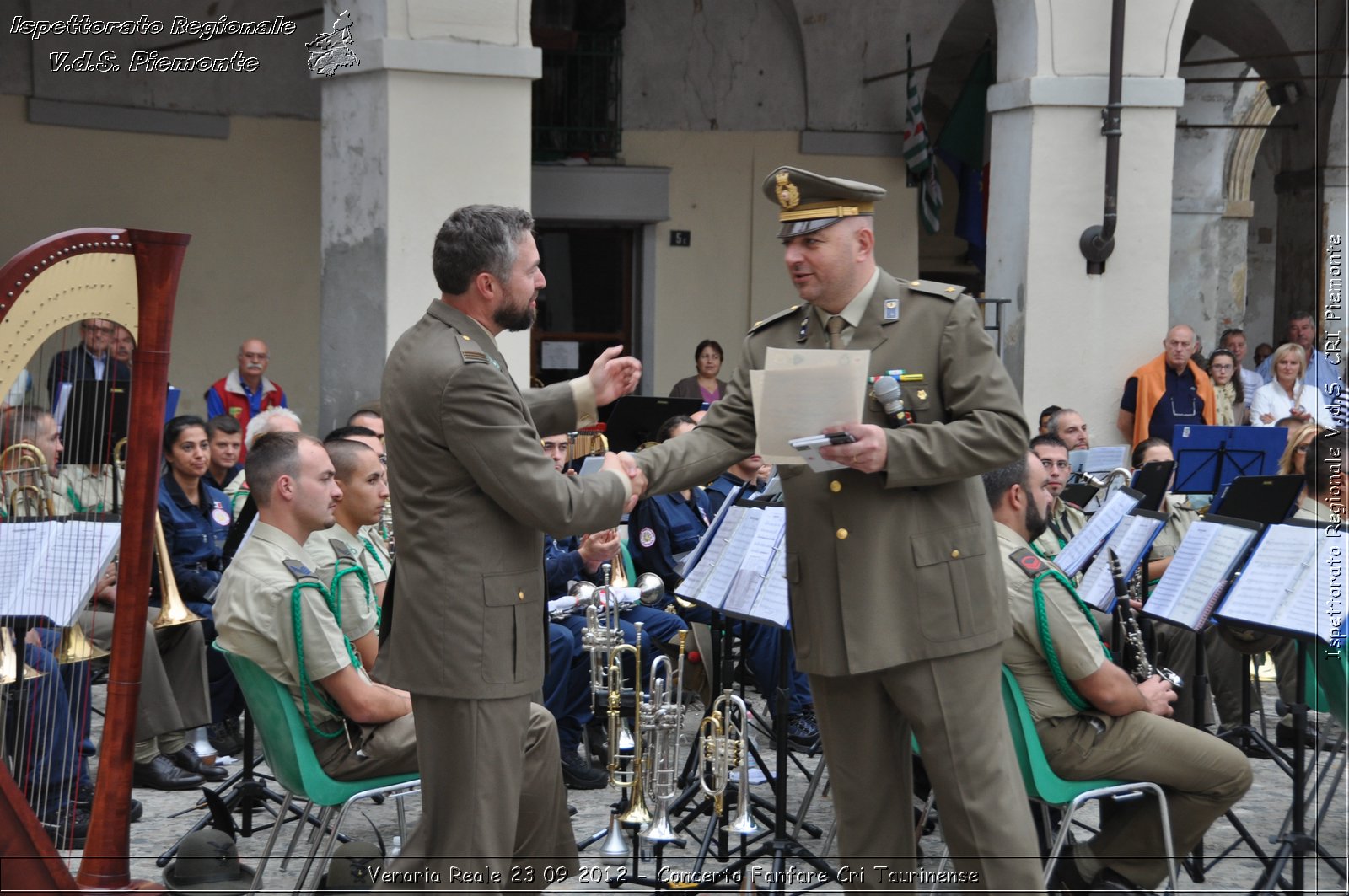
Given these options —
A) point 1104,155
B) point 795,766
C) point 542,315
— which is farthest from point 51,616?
point 542,315

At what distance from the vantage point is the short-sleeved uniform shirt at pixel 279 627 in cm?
420

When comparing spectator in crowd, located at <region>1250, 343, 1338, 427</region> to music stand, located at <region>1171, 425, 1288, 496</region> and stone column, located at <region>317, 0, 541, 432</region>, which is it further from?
stone column, located at <region>317, 0, 541, 432</region>

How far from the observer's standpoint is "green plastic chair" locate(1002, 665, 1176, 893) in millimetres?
4199

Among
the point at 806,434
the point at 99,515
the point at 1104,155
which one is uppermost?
the point at 1104,155

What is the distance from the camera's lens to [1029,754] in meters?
4.19

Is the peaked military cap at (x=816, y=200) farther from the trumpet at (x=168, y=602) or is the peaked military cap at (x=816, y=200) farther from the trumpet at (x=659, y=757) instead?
the trumpet at (x=168, y=602)

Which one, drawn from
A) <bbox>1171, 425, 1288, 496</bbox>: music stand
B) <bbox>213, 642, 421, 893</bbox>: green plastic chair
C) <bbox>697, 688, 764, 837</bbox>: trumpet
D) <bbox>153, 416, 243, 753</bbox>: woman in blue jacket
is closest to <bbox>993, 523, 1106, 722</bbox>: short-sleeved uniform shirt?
<bbox>697, 688, 764, 837</bbox>: trumpet

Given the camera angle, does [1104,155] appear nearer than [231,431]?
No

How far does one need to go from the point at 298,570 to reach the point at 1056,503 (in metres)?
4.01

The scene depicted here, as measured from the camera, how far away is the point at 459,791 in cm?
348

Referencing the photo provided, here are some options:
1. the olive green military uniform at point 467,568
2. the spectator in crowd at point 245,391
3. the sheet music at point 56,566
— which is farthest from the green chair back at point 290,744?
the spectator in crowd at point 245,391

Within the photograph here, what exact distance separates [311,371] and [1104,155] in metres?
7.10

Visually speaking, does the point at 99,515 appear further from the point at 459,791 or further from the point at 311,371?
the point at 311,371

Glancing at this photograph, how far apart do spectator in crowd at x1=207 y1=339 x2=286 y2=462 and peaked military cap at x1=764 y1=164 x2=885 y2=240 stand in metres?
7.37
